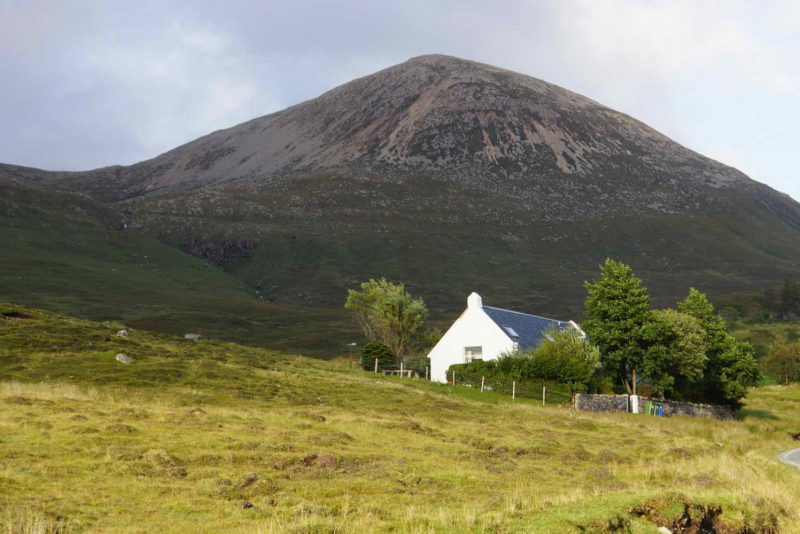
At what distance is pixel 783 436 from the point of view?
45.4m

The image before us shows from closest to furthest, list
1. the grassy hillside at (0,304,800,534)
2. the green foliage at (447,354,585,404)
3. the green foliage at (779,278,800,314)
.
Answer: the grassy hillside at (0,304,800,534)
the green foliage at (447,354,585,404)
the green foliage at (779,278,800,314)

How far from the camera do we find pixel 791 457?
3316 cm

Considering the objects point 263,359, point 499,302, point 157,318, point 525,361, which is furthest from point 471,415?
point 499,302

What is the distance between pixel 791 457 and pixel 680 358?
21260 millimetres

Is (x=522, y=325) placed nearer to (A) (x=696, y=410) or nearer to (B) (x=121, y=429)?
(A) (x=696, y=410)

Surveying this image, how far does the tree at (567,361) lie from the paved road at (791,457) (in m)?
15.9

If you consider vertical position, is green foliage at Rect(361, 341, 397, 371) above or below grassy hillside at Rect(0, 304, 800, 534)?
above

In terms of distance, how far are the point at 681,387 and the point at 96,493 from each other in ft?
172

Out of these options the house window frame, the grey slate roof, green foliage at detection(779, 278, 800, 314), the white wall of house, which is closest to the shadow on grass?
the grey slate roof

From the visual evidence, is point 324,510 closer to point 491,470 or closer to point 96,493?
point 96,493

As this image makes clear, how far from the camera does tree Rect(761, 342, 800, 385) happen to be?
105562mm

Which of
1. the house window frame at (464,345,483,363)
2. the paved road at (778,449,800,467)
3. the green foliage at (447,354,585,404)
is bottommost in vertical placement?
the paved road at (778,449,800,467)

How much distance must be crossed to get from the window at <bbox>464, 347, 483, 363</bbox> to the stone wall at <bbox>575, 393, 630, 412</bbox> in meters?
15.5

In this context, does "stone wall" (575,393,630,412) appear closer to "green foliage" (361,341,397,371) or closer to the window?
the window
